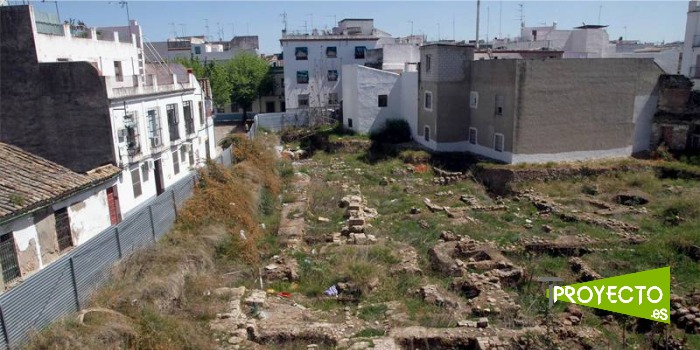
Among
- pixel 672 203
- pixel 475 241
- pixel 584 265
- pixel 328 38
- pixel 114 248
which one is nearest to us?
pixel 114 248

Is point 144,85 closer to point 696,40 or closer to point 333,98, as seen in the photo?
point 333,98

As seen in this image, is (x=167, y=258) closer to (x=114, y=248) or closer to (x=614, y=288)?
(x=114, y=248)

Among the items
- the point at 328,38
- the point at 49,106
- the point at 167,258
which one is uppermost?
the point at 328,38

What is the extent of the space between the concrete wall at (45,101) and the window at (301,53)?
2726cm

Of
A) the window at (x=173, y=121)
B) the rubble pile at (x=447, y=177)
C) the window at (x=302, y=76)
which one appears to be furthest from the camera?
the window at (x=302, y=76)

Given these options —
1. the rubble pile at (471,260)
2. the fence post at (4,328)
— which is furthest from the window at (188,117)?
the fence post at (4,328)

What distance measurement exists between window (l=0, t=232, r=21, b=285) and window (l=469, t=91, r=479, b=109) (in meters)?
23.4

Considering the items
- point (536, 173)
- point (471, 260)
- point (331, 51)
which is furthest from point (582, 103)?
point (331, 51)

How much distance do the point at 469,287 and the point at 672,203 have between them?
11.0 metres

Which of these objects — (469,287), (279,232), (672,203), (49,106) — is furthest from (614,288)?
(49,106)

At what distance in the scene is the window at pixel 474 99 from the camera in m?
28.5

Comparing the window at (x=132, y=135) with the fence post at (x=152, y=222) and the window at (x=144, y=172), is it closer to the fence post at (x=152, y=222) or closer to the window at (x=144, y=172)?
the window at (x=144, y=172)

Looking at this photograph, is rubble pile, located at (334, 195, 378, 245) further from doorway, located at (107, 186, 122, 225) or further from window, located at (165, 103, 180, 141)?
window, located at (165, 103, 180, 141)

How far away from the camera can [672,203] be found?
62.8 ft
